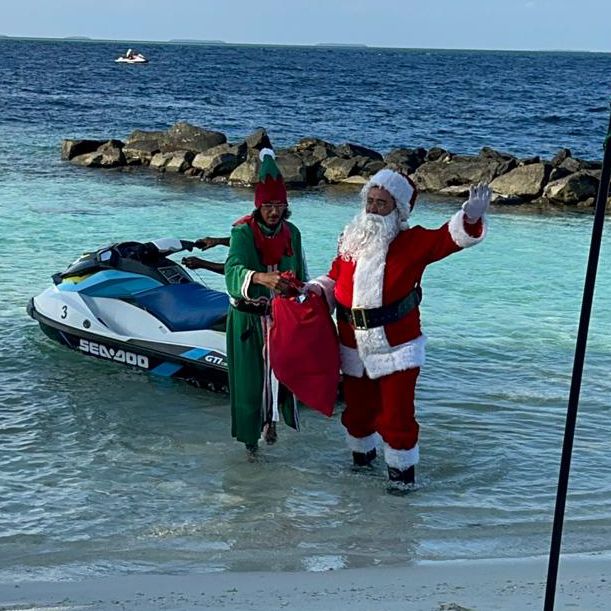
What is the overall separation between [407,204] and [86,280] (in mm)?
3170

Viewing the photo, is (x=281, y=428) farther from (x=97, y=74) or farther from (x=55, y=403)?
(x=97, y=74)

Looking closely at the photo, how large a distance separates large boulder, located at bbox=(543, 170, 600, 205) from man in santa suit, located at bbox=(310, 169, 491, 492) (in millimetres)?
12378

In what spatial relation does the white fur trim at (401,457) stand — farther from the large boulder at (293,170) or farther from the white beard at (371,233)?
the large boulder at (293,170)

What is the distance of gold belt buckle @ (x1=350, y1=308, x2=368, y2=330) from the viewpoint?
16.4ft

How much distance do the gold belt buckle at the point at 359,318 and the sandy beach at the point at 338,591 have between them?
117cm

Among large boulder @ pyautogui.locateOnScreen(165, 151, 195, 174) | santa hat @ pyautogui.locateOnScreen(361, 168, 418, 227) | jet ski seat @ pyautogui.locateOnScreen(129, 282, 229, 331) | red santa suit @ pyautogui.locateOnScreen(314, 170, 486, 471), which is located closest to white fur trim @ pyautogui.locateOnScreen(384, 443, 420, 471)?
red santa suit @ pyautogui.locateOnScreen(314, 170, 486, 471)

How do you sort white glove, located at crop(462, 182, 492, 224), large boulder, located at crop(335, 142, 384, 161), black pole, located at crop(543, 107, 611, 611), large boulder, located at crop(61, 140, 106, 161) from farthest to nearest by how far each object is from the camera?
large boulder, located at crop(61, 140, 106, 161) < large boulder, located at crop(335, 142, 384, 161) < white glove, located at crop(462, 182, 492, 224) < black pole, located at crop(543, 107, 611, 611)

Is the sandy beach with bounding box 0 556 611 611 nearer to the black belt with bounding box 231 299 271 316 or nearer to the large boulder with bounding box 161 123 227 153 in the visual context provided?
the black belt with bounding box 231 299 271 316

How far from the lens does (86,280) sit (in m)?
7.50

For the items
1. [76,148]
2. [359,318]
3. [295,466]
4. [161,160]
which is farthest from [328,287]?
[76,148]

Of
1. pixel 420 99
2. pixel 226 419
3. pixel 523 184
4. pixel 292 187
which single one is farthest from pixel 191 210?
pixel 420 99

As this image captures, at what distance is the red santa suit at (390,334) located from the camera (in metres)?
4.91

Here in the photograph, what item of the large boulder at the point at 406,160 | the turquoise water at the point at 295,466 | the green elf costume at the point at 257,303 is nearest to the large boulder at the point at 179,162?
the large boulder at the point at 406,160

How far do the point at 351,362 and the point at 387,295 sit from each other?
408mm
